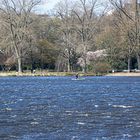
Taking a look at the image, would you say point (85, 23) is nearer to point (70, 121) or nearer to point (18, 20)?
point (18, 20)

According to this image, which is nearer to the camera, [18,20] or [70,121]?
[70,121]

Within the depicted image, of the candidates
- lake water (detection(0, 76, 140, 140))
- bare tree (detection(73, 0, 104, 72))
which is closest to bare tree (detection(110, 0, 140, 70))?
bare tree (detection(73, 0, 104, 72))

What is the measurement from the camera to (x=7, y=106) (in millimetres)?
41469

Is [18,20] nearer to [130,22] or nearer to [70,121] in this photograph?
[130,22]

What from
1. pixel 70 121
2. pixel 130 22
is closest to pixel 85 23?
pixel 130 22

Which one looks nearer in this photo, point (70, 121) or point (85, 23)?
point (70, 121)

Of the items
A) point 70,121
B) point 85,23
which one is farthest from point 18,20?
point 70,121

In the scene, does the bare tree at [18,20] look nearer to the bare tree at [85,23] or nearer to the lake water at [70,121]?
the bare tree at [85,23]

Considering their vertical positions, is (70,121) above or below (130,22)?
below

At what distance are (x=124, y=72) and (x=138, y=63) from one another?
124 inches

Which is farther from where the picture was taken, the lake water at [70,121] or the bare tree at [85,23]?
the bare tree at [85,23]

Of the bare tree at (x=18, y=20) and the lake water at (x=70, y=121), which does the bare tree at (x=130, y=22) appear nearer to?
the bare tree at (x=18, y=20)

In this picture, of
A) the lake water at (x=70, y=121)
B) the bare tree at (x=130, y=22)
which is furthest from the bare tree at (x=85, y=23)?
the lake water at (x=70, y=121)

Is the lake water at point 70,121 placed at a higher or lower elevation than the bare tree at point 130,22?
lower
